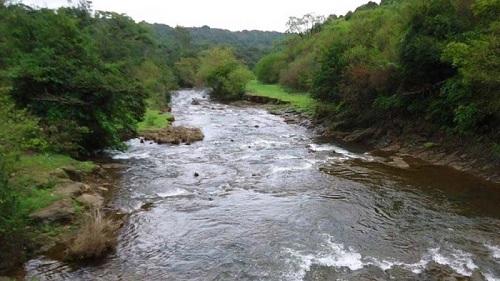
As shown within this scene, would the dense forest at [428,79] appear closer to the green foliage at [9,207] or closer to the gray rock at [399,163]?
the gray rock at [399,163]

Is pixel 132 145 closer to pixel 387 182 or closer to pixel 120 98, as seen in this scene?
pixel 120 98

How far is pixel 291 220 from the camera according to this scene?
15.6 m

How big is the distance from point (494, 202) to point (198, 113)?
121 feet

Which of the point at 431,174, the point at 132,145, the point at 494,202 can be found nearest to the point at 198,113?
the point at 132,145

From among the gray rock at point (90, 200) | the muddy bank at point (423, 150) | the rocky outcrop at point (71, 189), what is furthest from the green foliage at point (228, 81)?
the gray rock at point (90, 200)

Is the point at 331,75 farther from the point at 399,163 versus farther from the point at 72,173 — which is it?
the point at 72,173

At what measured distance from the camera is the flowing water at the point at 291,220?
11812 mm

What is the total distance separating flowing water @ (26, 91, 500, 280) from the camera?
1181 cm

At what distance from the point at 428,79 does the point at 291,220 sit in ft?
57.7

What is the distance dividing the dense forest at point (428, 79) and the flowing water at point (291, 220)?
383 centimetres

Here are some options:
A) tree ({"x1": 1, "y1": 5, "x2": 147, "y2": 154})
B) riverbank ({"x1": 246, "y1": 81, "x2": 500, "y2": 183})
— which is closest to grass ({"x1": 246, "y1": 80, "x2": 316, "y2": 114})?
riverbank ({"x1": 246, "y1": 81, "x2": 500, "y2": 183})

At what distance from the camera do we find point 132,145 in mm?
29562

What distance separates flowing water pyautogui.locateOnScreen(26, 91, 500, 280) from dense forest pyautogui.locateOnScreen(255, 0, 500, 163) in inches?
151

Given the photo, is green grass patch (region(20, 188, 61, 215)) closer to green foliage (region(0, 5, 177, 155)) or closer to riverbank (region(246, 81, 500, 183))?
green foliage (region(0, 5, 177, 155))
